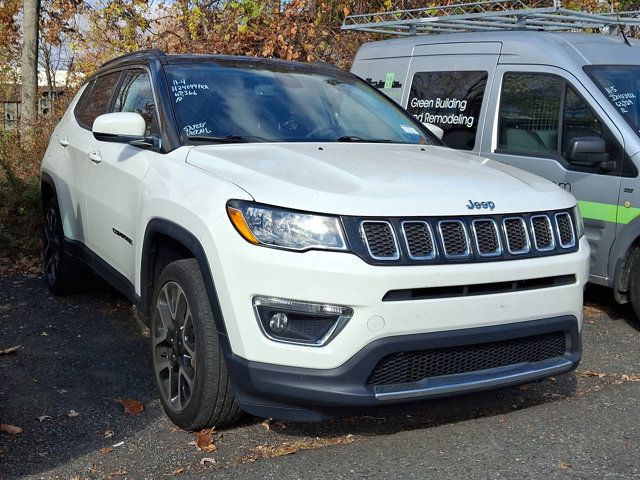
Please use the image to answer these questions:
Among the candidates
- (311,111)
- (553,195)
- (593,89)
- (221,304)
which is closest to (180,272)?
(221,304)

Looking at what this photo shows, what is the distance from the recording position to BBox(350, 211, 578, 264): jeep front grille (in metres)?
3.33

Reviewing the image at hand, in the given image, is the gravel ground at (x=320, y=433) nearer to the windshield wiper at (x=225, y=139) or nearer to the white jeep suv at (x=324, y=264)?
the white jeep suv at (x=324, y=264)

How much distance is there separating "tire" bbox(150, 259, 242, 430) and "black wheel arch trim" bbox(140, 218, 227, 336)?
10 cm

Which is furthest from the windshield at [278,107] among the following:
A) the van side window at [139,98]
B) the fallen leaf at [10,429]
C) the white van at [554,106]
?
the fallen leaf at [10,429]

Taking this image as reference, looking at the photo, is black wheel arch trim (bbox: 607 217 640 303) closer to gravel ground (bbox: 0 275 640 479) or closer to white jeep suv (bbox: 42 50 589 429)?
gravel ground (bbox: 0 275 640 479)

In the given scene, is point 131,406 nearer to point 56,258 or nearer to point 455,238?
point 455,238

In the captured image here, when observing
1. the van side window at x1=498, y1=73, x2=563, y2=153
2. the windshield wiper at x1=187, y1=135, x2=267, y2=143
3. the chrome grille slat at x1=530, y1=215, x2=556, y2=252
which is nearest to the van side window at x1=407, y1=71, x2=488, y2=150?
the van side window at x1=498, y1=73, x2=563, y2=153

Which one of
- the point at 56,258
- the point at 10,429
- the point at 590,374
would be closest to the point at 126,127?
the point at 10,429

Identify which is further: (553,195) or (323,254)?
(553,195)

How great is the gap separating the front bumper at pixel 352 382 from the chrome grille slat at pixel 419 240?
319mm

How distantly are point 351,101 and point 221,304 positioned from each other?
80.9 inches

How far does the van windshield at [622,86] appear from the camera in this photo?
19.1 feet

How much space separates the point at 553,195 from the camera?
3924 mm

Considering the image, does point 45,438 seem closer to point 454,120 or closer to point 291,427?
point 291,427
